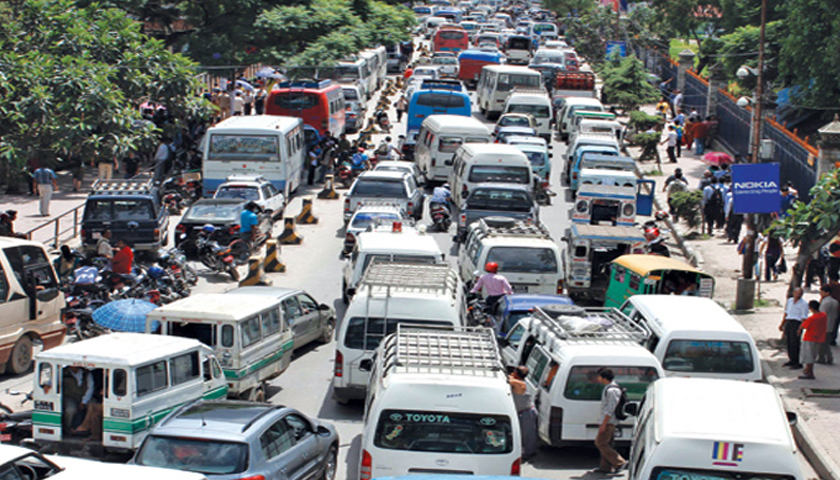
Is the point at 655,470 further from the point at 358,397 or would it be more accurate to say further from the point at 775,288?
the point at 775,288

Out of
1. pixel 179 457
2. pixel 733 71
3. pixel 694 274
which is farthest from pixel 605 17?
pixel 179 457

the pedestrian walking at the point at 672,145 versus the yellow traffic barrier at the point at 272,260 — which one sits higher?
the pedestrian walking at the point at 672,145

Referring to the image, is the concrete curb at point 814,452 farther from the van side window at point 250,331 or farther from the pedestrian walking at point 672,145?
the pedestrian walking at point 672,145

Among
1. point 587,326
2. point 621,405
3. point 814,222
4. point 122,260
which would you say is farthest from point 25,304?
point 814,222

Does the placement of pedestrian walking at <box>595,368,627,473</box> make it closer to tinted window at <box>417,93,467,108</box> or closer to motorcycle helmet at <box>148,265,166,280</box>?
motorcycle helmet at <box>148,265,166,280</box>

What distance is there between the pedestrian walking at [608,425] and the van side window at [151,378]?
5.29m

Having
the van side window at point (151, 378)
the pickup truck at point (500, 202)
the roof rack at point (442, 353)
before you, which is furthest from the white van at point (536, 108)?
the van side window at point (151, 378)

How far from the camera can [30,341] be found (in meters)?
17.9

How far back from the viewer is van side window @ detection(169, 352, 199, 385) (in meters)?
13.5

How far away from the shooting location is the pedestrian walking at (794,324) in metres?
18.4

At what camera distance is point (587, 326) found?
47.6 feet

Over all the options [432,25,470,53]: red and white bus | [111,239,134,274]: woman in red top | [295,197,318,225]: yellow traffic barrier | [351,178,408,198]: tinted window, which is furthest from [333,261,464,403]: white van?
[432,25,470,53]: red and white bus

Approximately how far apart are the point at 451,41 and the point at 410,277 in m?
55.3

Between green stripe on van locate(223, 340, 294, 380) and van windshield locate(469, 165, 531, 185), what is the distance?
12988mm
